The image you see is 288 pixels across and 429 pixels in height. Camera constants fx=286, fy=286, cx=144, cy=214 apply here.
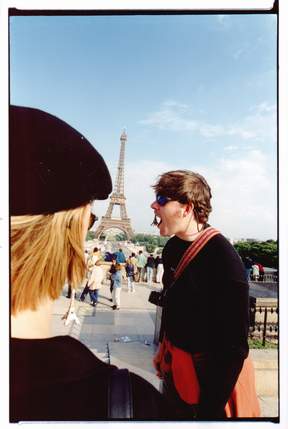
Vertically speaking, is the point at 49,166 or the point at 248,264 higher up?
the point at 49,166

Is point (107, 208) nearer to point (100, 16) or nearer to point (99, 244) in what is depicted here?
point (99, 244)

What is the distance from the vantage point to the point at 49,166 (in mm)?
1856

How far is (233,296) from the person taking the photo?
1905mm

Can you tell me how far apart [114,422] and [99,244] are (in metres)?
1.20

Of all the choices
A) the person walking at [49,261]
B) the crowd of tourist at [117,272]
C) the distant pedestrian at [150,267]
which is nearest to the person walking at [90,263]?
the crowd of tourist at [117,272]

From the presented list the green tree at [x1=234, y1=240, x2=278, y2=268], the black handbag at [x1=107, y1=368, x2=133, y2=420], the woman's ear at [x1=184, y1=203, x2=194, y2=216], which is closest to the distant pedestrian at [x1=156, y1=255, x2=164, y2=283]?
the woman's ear at [x1=184, y1=203, x2=194, y2=216]

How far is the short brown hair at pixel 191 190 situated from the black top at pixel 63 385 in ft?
3.88

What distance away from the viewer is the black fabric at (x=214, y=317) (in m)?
1.92

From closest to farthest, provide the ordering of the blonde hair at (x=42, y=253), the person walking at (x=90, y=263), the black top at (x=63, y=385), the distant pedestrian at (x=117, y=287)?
the black top at (x=63, y=385) < the blonde hair at (x=42, y=253) < the person walking at (x=90, y=263) < the distant pedestrian at (x=117, y=287)

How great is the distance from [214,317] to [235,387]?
0.53 m

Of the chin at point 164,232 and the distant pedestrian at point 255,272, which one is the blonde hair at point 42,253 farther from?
the distant pedestrian at point 255,272

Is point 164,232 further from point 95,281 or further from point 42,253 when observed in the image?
point 42,253

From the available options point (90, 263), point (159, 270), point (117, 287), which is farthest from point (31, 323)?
point (159, 270)
